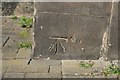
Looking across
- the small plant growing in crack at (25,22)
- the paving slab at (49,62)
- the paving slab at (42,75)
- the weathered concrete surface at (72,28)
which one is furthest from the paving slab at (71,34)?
the small plant growing in crack at (25,22)

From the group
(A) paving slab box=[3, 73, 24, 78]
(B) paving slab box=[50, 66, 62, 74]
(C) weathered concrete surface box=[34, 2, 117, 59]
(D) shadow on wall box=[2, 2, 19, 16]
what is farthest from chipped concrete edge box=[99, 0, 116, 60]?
(D) shadow on wall box=[2, 2, 19, 16]

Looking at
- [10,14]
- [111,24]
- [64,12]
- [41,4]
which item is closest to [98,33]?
[111,24]

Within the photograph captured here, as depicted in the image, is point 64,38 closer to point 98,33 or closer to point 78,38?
point 78,38

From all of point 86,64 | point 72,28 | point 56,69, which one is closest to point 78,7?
point 72,28

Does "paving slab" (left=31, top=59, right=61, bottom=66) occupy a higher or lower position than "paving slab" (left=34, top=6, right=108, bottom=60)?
lower

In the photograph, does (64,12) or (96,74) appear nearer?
(96,74)

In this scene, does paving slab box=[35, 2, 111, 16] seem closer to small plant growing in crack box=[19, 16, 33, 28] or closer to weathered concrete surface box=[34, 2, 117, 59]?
weathered concrete surface box=[34, 2, 117, 59]
